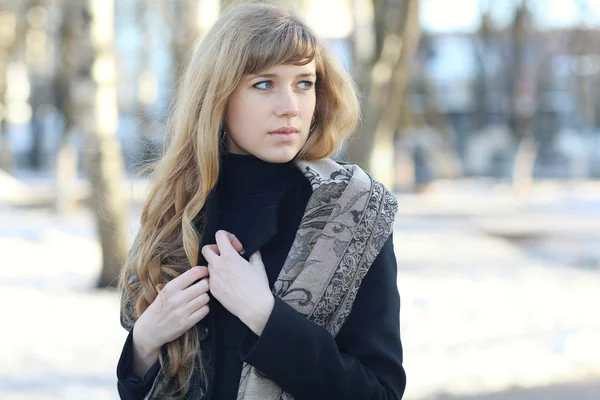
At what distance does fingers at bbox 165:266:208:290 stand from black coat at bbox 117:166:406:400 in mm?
68

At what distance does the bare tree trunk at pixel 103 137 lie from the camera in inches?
375

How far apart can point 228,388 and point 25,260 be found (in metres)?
11.4

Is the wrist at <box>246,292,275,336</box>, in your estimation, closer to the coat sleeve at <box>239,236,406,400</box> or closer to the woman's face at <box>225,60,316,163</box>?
the coat sleeve at <box>239,236,406,400</box>

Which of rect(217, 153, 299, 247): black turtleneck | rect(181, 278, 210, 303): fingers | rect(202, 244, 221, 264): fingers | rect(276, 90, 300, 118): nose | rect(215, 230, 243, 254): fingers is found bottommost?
rect(181, 278, 210, 303): fingers

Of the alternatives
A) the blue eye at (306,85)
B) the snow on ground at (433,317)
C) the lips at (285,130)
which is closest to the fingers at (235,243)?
the lips at (285,130)

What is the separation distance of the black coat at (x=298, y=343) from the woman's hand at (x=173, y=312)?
6cm

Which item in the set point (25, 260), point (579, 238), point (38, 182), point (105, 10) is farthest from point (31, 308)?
point (38, 182)

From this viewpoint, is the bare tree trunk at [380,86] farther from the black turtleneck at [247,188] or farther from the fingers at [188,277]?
the fingers at [188,277]

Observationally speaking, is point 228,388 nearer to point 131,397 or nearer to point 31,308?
point 131,397

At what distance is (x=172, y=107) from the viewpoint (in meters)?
2.45

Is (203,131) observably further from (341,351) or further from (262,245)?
(341,351)

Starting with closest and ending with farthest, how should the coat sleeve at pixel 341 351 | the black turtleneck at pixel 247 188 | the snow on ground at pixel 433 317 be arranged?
the coat sleeve at pixel 341 351, the black turtleneck at pixel 247 188, the snow on ground at pixel 433 317

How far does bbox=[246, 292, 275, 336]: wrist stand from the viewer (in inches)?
73.9

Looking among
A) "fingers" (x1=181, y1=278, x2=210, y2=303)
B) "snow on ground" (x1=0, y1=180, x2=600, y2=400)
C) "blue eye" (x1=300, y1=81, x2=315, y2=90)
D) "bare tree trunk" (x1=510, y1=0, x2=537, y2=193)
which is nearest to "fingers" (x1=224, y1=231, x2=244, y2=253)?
"fingers" (x1=181, y1=278, x2=210, y2=303)
